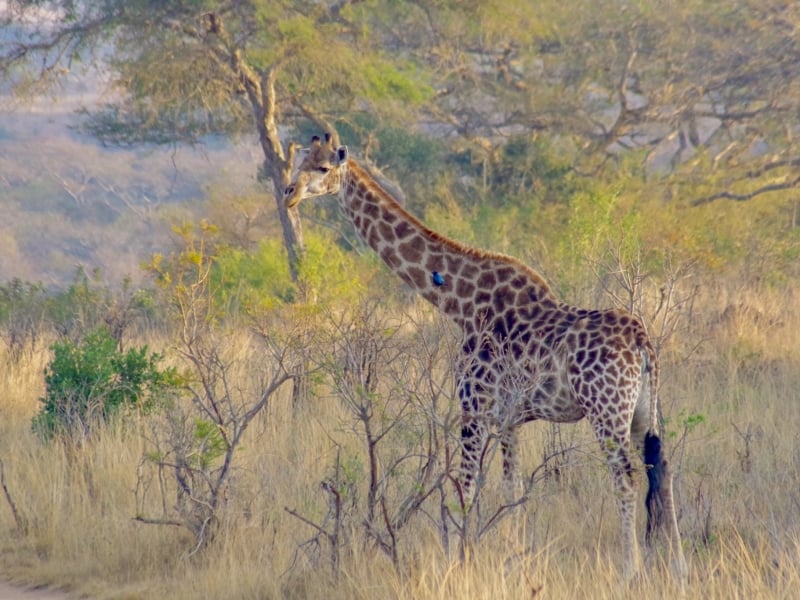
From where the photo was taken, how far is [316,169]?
7219mm

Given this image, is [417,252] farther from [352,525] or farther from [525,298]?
[352,525]

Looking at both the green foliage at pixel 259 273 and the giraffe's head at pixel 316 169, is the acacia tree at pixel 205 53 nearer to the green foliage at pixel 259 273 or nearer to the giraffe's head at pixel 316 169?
the green foliage at pixel 259 273

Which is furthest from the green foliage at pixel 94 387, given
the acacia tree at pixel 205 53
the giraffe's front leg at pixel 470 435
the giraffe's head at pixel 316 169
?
the acacia tree at pixel 205 53

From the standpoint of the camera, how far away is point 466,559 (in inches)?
199

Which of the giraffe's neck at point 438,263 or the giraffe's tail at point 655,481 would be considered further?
the giraffe's neck at point 438,263

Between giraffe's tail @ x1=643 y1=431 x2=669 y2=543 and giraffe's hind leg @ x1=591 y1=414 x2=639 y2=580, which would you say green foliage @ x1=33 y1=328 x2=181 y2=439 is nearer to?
giraffe's hind leg @ x1=591 y1=414 x2=639 y2=580

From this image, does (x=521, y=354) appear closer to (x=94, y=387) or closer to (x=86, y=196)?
(x=94, y=387)

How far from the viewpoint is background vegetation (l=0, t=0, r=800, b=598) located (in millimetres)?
5852

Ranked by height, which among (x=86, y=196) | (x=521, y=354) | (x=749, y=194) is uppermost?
(x=86, y=196)

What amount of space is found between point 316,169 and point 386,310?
1.66m

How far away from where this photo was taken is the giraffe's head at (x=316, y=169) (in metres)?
7.18

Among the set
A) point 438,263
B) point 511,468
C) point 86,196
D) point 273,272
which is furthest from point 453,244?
point 86,196

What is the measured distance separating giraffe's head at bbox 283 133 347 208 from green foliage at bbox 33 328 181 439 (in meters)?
1.72

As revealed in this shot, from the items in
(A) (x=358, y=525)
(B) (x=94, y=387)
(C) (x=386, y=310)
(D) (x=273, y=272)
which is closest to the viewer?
(A) (x=358, y=525)
